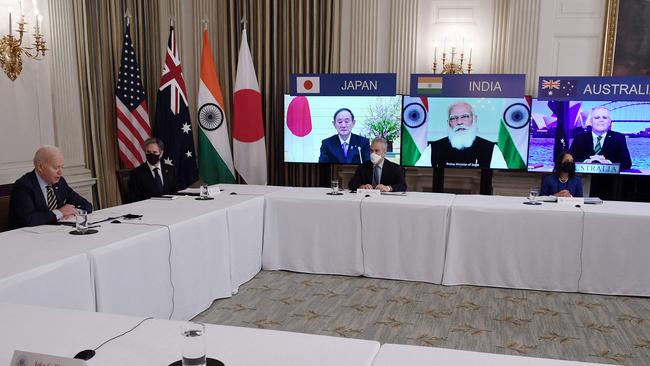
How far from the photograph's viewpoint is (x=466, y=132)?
19.2 feet

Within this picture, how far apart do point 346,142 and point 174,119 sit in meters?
2.05

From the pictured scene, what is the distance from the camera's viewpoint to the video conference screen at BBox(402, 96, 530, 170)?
5.72 m

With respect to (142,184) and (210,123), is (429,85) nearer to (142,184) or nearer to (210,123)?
(210,123)

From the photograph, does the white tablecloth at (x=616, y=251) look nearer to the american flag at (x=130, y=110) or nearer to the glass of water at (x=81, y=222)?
the glass of water at (x=81, y=222)

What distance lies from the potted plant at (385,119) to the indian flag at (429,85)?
1.02 ft

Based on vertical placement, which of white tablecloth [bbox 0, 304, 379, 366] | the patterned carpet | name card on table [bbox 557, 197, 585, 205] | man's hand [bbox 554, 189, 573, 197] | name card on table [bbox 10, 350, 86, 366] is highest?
name card on table [bbox 10, 350, 86, 366]

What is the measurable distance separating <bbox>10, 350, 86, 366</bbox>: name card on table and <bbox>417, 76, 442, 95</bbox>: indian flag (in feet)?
17.1

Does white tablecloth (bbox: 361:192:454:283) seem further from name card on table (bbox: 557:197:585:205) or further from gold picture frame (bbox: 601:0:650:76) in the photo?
gold picture frame (bbox: 601:0:650:76)

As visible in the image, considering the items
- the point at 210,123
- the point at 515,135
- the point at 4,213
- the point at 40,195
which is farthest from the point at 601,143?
the point at 4,213

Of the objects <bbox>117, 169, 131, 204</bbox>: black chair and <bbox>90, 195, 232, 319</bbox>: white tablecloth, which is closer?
<bbox>90, 195, 232, 319</bbox>: white tablecloth

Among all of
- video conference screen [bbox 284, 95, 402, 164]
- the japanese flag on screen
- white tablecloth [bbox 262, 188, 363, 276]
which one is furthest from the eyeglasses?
white tablecloth [bbox 262, 188, 363, 276]

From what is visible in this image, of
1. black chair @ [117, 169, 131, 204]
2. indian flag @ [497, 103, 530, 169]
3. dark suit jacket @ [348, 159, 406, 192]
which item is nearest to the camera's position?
black chair @ [117, 169, 131, 204]

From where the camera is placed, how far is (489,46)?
616 cm

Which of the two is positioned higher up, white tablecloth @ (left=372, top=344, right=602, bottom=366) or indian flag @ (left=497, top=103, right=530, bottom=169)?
indian flag @ (left=497, top=103, right=530, bottom=169)
